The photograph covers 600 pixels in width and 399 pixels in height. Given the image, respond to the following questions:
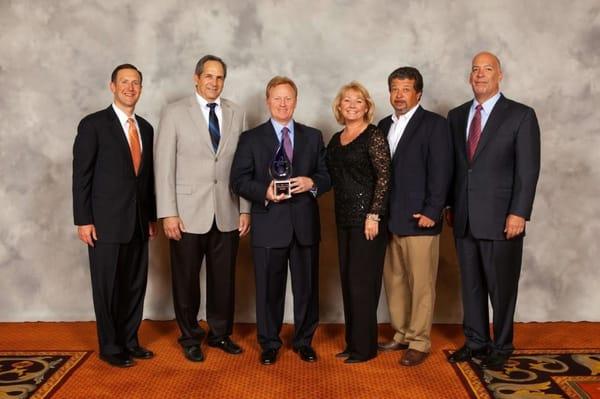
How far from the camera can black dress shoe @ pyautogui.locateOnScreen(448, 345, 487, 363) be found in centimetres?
371

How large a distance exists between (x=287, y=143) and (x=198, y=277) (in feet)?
3.13

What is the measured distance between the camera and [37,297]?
15.5 ft

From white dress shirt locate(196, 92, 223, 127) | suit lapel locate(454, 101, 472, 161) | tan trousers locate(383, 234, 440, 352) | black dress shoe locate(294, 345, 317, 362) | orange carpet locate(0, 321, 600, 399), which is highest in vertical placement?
A: white dress shirt locate(196, 92, 223, 127)

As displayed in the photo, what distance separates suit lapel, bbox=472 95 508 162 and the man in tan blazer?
135 cm

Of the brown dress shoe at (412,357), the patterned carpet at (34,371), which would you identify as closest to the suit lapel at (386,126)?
the brown dress shoe at (412,357)

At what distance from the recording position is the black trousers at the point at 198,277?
374cm

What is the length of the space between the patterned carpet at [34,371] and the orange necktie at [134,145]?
1173 mm

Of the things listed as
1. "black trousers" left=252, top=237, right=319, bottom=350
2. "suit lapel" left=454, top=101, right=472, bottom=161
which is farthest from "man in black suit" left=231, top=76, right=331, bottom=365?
"suit lapel" left=454, top=101, right=472, bottom=161

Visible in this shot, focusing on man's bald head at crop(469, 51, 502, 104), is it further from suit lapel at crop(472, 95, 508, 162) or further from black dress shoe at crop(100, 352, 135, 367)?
black dress shoe at crop(100, 352, 135, 367)

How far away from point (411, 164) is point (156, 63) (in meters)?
2.06

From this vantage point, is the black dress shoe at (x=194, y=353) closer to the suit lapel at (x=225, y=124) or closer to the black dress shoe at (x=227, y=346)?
the black dress shoe at (x=227, y=346)

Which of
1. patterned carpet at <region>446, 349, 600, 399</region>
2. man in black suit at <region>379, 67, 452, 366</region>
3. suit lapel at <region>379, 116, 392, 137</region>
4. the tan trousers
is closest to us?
patterned carpet at <region>446, 349, 600, 399</region>

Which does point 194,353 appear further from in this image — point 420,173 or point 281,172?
point 420,173

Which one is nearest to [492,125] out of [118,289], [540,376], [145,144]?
[540,376]
